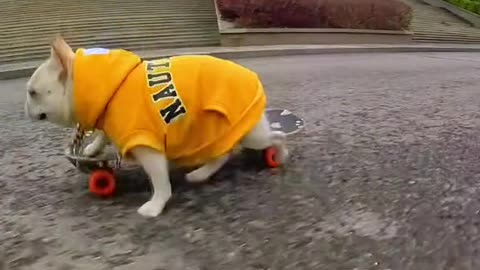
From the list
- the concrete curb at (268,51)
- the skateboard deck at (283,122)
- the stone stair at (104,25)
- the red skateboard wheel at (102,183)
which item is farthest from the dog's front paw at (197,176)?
the stone stair at (104,25)

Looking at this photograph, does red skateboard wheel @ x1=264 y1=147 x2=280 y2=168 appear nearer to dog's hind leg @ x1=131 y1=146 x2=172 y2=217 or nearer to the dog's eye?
dog's hind leg @ x1=131 y1=146 x2=172 y2=217

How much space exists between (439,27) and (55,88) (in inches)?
648

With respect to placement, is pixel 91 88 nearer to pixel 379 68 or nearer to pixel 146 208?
pixel 146 208

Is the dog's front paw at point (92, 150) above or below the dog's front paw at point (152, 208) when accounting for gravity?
above

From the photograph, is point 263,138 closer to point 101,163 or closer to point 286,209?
point 286,209

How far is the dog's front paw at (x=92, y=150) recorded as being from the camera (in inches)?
134

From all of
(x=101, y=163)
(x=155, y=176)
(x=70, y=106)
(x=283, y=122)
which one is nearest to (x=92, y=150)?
(x=101, y=163)

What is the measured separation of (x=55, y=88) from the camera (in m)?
3.07

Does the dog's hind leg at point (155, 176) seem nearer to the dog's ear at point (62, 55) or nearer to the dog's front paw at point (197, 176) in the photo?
the dog's front paw at point (197, 176)

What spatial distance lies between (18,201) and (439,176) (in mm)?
2225

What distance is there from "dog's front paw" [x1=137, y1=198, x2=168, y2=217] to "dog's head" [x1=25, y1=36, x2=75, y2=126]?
0.52 metres

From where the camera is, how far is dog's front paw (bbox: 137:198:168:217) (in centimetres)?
304

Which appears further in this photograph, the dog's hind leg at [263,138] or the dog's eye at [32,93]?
the dog's hind leg at [263,138]

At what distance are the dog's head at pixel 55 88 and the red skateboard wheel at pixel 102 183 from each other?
1.03 ft
